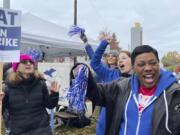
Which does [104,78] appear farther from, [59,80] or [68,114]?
[68,114]

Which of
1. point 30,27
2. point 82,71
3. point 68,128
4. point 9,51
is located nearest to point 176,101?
point 82,71

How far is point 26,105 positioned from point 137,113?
1.43 metres

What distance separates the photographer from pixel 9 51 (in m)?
2.16

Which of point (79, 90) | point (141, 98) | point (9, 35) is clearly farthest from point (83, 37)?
point (141, 98)

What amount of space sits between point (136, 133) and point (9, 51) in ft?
5.60

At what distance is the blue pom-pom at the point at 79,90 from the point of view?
1345 millimetres

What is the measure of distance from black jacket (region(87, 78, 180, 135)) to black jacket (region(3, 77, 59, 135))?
1.05m

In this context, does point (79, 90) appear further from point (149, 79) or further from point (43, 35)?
point (43, 35)

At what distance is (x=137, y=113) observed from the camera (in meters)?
1.29

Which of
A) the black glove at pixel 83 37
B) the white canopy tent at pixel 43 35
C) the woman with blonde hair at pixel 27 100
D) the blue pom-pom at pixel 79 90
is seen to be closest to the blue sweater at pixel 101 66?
the black glove at pixel 83 37

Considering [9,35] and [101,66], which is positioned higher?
[9,35]

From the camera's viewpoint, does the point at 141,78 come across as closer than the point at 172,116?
No

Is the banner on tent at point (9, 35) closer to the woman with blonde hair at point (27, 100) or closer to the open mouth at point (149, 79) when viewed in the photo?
the woman with blonde hair at point (27, 100)

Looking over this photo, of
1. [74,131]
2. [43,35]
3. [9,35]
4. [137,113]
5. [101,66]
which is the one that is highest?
[43,35]
